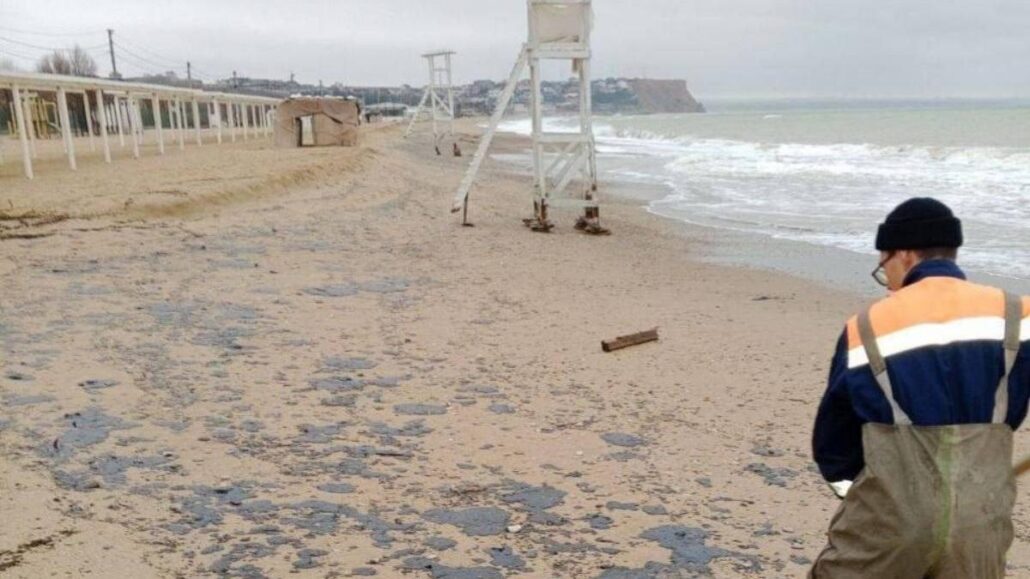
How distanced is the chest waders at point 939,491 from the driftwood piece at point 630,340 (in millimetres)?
5006

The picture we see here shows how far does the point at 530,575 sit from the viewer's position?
3.83 metres

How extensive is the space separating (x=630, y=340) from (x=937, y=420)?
530 centimetres

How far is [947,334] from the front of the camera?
7.40ft

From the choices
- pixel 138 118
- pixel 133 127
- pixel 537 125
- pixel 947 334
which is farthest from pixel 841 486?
pixel 138 118

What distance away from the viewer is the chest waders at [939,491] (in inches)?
88.6

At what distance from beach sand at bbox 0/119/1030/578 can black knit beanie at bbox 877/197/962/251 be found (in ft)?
6.68

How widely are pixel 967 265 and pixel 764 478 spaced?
8.80 meters

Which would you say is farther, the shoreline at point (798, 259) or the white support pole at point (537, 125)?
the white support pole at point (537, 125)

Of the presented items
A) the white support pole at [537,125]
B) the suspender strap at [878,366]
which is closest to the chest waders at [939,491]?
the suspender strap at [878,366]

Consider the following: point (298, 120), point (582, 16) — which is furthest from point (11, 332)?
point (298, 120)

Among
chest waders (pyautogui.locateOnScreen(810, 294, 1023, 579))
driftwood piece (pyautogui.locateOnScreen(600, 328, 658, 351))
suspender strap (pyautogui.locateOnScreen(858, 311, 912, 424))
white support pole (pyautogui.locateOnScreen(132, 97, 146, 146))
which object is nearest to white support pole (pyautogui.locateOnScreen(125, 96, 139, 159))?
white support pole (pyautogui.locateOnScreen(132, 97, 146, 146))

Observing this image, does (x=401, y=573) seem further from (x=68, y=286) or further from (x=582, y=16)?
(x=582, y=16)

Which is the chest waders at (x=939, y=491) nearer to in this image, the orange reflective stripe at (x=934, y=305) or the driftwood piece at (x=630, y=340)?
the orange reflective stripe at (x=934, y=305)

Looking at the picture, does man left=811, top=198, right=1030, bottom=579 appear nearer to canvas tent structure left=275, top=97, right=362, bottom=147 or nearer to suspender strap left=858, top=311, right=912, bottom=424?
suspender strap left=858, top=311, right=912, bottom=424
